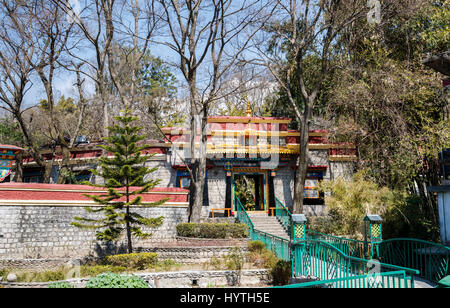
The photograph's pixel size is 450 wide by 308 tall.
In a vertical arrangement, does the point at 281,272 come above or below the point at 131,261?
below

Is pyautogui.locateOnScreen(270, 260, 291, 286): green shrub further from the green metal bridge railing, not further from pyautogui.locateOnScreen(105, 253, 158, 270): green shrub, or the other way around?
pyautogui.locateOnScreen(105, 253, 158, 270): green shrub

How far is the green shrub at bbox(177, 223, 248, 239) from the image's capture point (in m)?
15.0

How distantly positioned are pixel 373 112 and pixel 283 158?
16.3 feet

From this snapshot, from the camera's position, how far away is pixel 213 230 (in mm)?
15039

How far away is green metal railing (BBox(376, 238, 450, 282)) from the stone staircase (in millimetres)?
5749

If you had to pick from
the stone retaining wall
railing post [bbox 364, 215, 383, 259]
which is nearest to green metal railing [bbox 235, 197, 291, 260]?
the stone retaining wall

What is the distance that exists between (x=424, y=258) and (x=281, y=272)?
4.13 metres

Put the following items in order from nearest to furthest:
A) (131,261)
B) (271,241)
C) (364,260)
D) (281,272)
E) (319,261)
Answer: (364,260) → (319,261) → (281,272) → (131,261) → (271,241)

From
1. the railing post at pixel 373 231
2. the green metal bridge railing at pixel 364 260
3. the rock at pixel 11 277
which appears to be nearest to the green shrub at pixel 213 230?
the green metal bridge railing at pixel 364 260

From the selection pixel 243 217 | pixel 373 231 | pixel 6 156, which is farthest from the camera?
pixel 243 217

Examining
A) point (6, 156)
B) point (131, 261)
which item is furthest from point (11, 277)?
point (6, 156)

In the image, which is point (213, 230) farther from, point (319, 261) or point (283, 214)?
point (319, 261)
